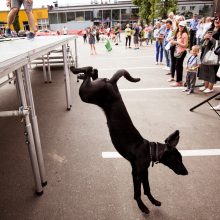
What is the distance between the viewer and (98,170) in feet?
10.3

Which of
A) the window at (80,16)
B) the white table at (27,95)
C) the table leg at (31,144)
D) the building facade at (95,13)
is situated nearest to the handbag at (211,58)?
the white table at (27,95)

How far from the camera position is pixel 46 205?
2539 millimetres

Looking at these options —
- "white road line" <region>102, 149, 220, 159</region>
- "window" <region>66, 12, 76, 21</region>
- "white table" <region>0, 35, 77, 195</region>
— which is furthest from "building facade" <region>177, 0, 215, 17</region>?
"white table" <region>0, 35, 77, 195</region>

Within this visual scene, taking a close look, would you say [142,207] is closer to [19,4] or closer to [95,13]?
[19,4]

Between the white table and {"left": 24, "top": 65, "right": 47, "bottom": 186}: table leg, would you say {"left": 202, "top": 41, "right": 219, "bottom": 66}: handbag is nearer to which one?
the white table

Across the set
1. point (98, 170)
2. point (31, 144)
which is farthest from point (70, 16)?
point (31, 144)

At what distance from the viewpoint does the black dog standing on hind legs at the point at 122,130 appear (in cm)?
186

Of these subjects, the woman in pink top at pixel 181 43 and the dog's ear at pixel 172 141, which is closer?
the dog's ear at pixel 172 141

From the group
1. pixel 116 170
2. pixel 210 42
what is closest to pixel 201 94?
pixel 210 42

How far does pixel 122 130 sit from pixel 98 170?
132cm

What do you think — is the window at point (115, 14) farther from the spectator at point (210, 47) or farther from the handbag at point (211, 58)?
the handbag at point (211, 58)

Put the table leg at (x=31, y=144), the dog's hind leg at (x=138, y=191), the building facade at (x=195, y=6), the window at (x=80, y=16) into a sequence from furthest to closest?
the window at (x=80, y=16) < the building facade at (x=195, y=6) < the table leg at (x=31, y=144) < the dog's hind leg at (x=138, y=191)

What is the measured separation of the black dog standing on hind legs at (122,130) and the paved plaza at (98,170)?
0.61 metres

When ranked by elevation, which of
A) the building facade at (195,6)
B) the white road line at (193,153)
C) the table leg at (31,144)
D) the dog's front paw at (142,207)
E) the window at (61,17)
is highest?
the building facade at (195,6)
